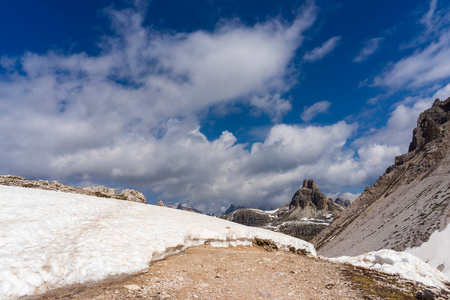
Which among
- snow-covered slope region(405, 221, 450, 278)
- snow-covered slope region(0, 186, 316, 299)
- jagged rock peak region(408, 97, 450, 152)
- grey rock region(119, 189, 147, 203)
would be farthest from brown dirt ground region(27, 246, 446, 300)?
jagged rock peak region(408, 97, 450, 152)

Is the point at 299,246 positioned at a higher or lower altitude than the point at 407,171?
lower

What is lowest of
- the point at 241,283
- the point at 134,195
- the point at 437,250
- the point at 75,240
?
the point at 437,250

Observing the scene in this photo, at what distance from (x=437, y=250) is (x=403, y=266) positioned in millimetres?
59450

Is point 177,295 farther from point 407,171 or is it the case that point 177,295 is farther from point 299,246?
point 407,171

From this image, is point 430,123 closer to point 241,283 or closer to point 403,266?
point 403,266


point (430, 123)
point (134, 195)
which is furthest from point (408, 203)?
point (134, 195)

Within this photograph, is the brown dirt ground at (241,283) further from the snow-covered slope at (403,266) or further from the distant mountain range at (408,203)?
the distant mountain range at (408,203)

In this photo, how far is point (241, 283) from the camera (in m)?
11.9

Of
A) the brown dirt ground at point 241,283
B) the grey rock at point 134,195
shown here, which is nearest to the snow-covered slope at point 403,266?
the brown dirt ground at point 241,283

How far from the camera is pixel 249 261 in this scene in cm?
1605

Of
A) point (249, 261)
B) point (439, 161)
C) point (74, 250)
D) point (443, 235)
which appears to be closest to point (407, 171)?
point (439, 161)

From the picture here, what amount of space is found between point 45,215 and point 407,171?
611 feet

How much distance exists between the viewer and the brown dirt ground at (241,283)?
10.3m

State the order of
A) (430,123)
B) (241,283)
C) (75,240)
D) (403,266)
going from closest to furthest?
(241,283) < (75,240) < (403,266) < (430,123)
